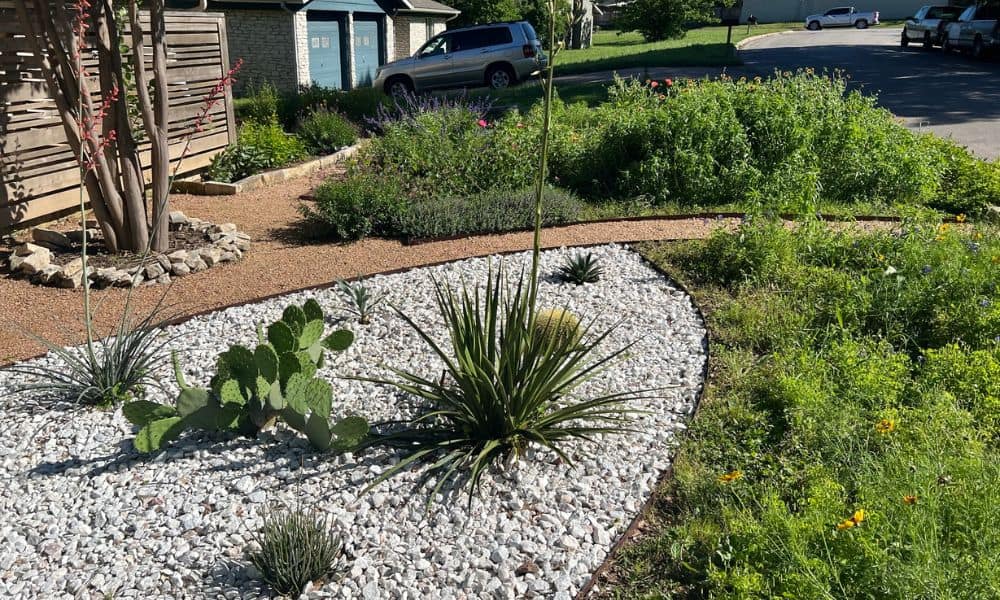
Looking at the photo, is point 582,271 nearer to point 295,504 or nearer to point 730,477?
point 730,477

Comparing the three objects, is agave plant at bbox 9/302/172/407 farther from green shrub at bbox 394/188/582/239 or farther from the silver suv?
the silver suv

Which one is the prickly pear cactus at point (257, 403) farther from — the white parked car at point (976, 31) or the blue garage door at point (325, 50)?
the white parked car at point (976, 31)

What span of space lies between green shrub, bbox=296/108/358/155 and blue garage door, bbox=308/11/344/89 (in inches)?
393

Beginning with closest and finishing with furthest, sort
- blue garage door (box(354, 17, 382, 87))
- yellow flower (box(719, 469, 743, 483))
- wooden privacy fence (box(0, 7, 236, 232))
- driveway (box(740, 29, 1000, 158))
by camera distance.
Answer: yellow flower (box(719, 469, 743, 483)) < wooden privacy fence (box(0, 7, 236, 232)) < driveway (box(740, 29, 1000, 158)) < blue garage door (box(354, 17, 382, 87))

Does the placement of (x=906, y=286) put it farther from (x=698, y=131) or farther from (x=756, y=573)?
(x=698, y=131)

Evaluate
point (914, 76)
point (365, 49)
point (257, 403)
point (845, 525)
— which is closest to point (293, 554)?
point (257, 403)

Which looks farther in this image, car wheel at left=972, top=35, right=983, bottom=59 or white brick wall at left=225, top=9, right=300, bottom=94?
car wheel at left=972, top=35, right=983, bottom=59

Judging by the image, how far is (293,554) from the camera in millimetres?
2959

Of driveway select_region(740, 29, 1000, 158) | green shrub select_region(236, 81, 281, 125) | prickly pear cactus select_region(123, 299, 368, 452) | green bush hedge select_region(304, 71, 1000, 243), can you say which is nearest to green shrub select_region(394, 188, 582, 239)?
green bush hedge select_region(304, 71, 1000, 243)

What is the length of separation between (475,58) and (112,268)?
633 inches

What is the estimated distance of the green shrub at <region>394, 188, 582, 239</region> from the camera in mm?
7656

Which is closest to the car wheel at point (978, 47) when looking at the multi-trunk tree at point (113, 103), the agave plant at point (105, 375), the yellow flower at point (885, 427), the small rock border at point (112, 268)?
the small rock border at point (112, 268)

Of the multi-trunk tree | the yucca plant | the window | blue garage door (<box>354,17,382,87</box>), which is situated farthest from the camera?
blue garage door (<box>354,17,382,87</box>)

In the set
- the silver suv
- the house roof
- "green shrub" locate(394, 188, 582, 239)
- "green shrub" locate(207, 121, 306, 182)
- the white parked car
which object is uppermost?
the house roof
